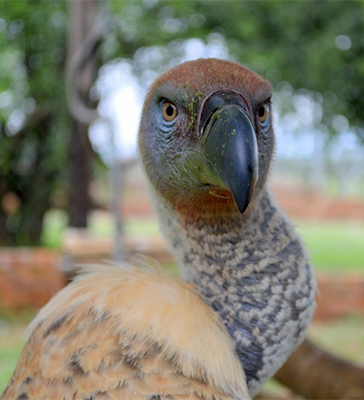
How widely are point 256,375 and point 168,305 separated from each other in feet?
1.13

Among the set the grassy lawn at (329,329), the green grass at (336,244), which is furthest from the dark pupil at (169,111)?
the green grass at (336,244)

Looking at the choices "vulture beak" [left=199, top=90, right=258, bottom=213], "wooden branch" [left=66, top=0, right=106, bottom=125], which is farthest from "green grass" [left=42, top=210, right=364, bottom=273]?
"vulture beak" [left=199, top=90, right=258, bottom=213]

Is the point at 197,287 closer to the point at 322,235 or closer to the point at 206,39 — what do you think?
the point at 206,39

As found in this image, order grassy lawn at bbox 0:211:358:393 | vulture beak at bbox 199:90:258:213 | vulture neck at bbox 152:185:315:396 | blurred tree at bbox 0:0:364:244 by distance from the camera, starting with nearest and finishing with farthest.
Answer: vulture beak at bbox 199:90:258:213, vulture neck at bbox 152:185:315:396, grassy lawn at bbox 0:211:358:393, blurred tree at bbox 0:0:364:244

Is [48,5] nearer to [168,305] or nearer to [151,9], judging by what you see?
[151,9]

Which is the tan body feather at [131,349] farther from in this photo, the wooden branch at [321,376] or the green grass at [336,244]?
the green grass at [336,244]

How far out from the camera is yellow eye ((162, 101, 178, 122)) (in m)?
1.62

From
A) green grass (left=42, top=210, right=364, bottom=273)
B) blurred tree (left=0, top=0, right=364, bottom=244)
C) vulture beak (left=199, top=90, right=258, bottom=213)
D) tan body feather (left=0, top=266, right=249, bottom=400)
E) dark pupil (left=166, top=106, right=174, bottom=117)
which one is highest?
blurred tree (left=0, top=0, right=364, bottom=244)

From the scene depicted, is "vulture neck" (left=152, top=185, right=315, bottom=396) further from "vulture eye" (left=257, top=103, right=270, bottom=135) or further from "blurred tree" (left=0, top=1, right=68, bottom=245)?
"blurred tree" (left=0, top=1, right=68, bottom=245)

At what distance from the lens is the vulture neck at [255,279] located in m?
1.58

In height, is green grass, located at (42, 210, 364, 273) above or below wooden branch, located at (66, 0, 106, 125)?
below

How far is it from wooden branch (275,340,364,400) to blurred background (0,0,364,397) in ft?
8.88

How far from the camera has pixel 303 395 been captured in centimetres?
290

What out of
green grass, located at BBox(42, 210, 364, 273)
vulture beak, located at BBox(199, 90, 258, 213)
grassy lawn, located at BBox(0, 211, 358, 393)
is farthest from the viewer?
green grass, located at BBox(42, 210, 364, 273)
